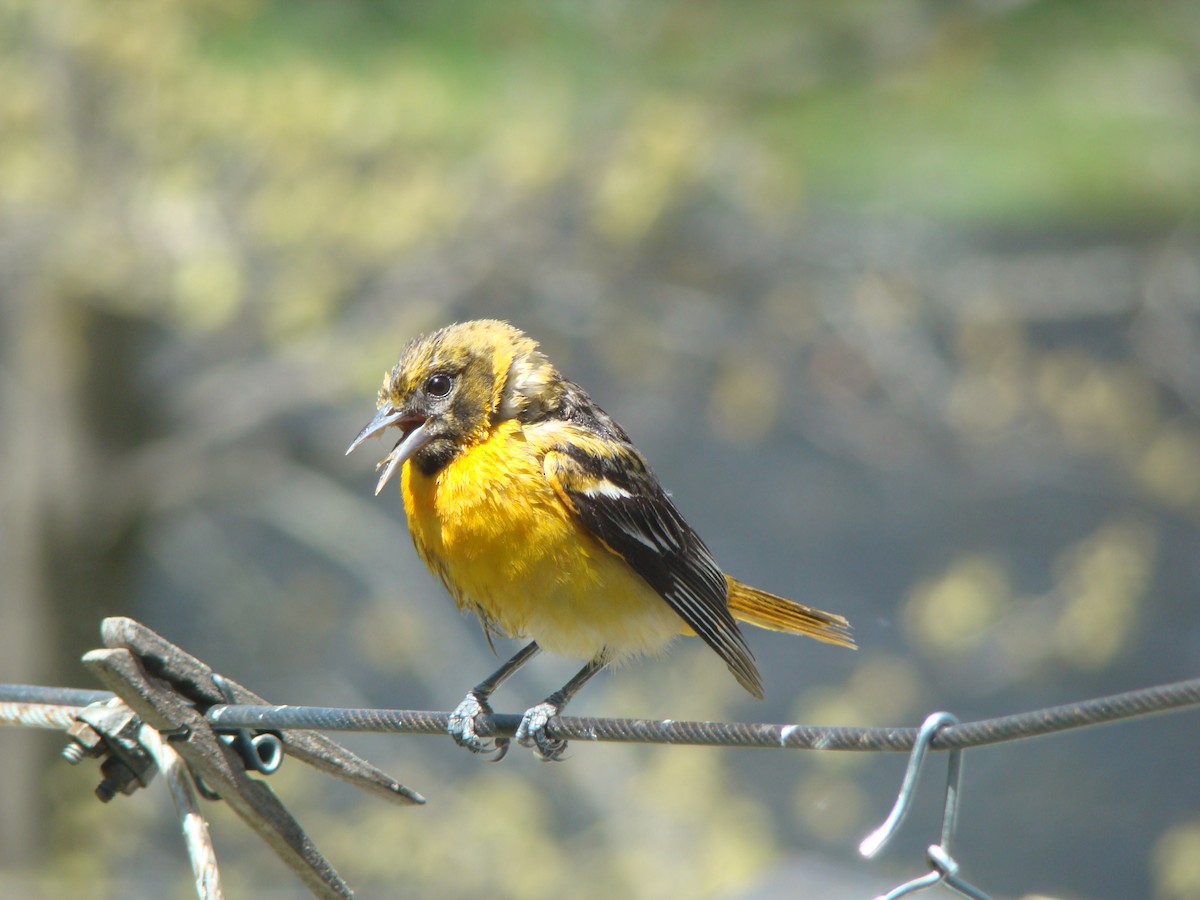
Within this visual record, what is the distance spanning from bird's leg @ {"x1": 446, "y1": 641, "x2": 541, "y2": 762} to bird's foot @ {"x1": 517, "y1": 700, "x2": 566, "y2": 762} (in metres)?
0.08

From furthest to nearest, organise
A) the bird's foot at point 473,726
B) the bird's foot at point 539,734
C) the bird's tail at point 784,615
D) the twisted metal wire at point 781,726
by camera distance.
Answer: the bird's tail at point 784,615, the bird's foot at point 539,734, the bird's foot at point 473,726, the twisted metal wire at point 781,726

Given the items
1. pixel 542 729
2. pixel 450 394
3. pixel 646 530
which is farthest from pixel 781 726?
pixel 450 394

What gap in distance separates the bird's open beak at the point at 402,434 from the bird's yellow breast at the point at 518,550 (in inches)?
2.6

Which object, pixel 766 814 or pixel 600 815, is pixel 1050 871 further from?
pixel 600 815

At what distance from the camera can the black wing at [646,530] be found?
8.54 ft

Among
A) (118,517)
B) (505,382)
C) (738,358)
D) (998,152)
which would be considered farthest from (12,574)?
(998,152)

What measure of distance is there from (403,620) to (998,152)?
7.50 meters

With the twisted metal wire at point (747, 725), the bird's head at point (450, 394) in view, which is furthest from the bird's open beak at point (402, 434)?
the twisted metal wire at point (747, 725)

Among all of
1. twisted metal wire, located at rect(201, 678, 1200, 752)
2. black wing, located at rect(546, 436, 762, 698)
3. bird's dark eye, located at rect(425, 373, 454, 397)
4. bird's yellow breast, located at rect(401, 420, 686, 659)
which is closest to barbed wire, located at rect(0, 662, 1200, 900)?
twisted metal wire, located at rect(201, 678, 1200, 752)

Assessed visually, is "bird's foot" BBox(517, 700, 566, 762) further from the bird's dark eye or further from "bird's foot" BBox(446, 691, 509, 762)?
the bird's dark eye

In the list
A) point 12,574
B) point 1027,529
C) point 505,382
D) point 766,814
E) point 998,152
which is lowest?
point 505,382

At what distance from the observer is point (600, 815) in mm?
6566

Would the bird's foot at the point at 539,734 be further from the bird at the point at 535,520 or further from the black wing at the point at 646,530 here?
the black wing at the point at 646,530

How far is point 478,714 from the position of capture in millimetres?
2512
